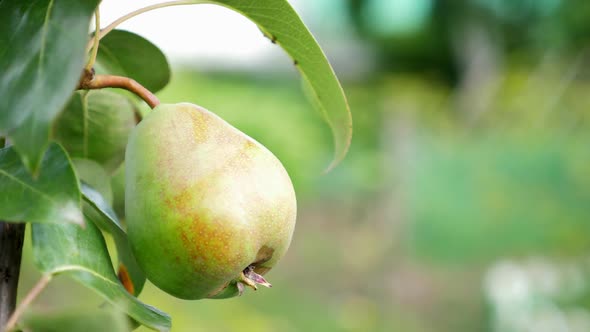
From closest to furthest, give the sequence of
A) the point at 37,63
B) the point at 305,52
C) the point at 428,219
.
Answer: the point at 37,63 < the point at 305,52 < the point at 428,219

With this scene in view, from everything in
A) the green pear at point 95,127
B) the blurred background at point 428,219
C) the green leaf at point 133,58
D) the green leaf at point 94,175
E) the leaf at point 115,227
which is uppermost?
the blurred background at point 428,219

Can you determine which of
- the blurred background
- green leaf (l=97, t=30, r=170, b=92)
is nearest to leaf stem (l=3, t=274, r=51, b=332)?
green leaf (l=97, t=30, r=170, b=92)

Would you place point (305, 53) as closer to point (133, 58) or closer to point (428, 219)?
point (133, 58)

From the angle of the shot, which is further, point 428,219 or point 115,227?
point 428,219

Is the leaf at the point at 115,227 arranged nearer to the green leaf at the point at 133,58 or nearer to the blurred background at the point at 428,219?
the green leaf at the point at 133,58

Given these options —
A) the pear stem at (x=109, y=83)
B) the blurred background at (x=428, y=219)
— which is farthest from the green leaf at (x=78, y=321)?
the blurred background at (x=428, y=219)

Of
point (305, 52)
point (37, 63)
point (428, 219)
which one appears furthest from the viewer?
point (428, 219)

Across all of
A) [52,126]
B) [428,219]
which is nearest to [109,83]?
[52,126]

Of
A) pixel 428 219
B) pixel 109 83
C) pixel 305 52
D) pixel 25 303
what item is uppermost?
pixel 428 219
